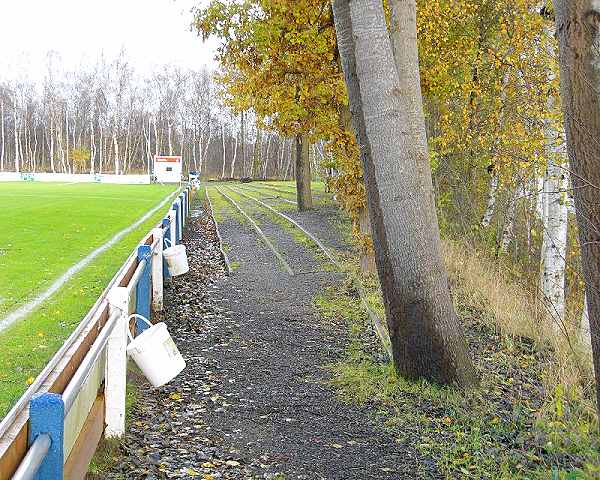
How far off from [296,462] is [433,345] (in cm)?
217

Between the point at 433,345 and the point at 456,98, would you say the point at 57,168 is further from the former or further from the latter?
the point at 433,345

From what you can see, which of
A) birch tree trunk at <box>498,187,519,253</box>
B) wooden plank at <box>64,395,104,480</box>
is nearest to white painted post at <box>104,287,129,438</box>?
wooden plank at <box>64,395,104,480</box>

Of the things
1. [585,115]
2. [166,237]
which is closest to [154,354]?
[585,115]

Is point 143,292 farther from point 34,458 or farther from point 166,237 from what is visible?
point 34,458

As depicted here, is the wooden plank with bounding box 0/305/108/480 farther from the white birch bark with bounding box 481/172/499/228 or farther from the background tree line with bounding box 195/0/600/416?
the white birch bark with bounding box 481/172/499/228

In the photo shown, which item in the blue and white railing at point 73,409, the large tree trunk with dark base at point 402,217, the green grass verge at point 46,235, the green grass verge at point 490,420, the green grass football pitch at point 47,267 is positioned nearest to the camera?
the blue and white railing at point 73,409

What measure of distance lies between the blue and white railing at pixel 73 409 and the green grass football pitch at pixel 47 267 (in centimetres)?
128

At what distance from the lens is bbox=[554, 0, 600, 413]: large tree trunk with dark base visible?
Result: 4.45 metres

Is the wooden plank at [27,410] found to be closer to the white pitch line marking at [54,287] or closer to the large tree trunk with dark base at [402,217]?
the large tree trunk with dark base at [402,217]

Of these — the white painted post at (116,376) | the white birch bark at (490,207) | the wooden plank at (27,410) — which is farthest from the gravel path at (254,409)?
the white birch bark at (490,207)

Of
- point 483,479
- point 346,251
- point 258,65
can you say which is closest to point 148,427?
point 483,479

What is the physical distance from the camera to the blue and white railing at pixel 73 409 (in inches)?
129

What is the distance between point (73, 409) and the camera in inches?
→ 167

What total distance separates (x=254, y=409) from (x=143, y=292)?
276 cm
